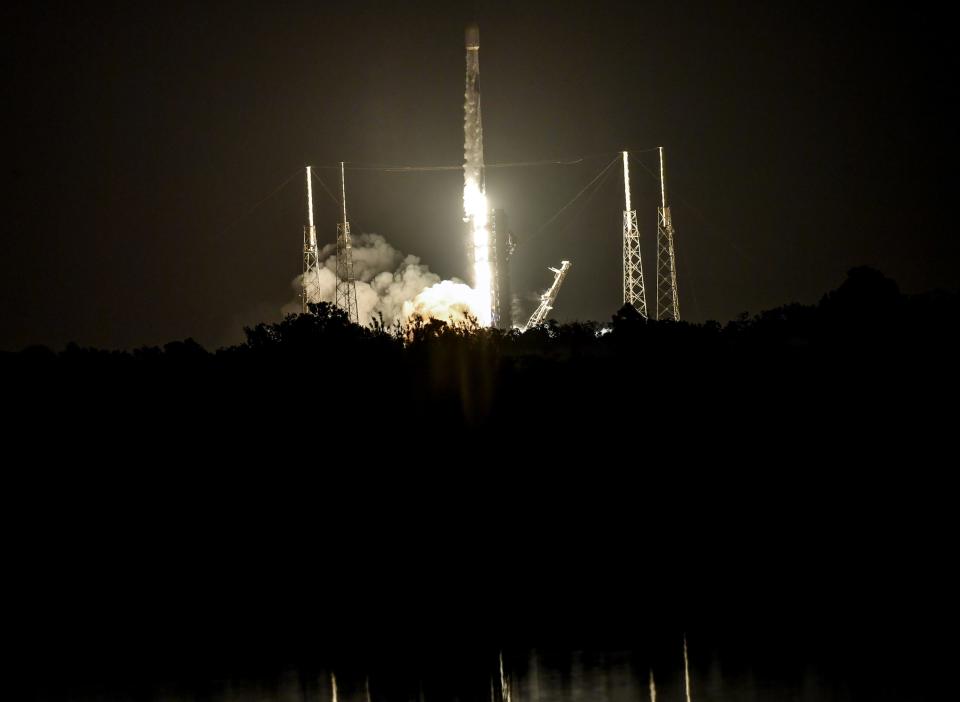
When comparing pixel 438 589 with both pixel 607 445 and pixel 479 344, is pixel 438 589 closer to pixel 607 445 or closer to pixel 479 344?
pixel 607 445

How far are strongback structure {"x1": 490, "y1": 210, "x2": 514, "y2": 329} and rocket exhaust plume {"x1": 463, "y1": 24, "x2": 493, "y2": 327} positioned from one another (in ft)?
2.18

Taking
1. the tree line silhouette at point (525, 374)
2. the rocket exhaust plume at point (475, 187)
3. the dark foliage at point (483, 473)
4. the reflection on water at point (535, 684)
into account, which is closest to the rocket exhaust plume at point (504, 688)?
the reflection on water at point (535, 684)

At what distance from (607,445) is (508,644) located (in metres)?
→ 9.31

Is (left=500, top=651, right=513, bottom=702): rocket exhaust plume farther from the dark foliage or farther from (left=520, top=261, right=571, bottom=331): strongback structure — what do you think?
(left=520, top=261, right=571, bottom=331): strongback structure

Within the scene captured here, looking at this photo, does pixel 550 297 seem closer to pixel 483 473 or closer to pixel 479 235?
pixel 479 235

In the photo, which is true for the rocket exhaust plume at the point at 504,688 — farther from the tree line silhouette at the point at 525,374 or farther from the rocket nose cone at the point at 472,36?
the rocket nose cone at the point at 472,36

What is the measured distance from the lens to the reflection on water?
19.7 m

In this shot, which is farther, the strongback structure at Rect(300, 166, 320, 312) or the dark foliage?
the strongback structure at Rect(300, 166, 320, 312)

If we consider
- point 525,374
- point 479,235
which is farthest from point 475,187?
point 525,374

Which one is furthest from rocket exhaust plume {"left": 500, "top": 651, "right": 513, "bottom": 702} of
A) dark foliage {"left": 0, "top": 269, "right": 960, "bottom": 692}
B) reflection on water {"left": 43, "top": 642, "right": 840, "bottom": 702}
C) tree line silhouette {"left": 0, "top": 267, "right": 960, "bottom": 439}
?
tree line silhouette {"left": 0, "top": 267, "right": 960, "bottom": 439}

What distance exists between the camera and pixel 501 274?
70.4m

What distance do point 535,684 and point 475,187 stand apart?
46838 millimetres

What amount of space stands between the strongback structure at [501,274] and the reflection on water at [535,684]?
136 ft

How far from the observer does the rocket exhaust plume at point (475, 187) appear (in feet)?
213
